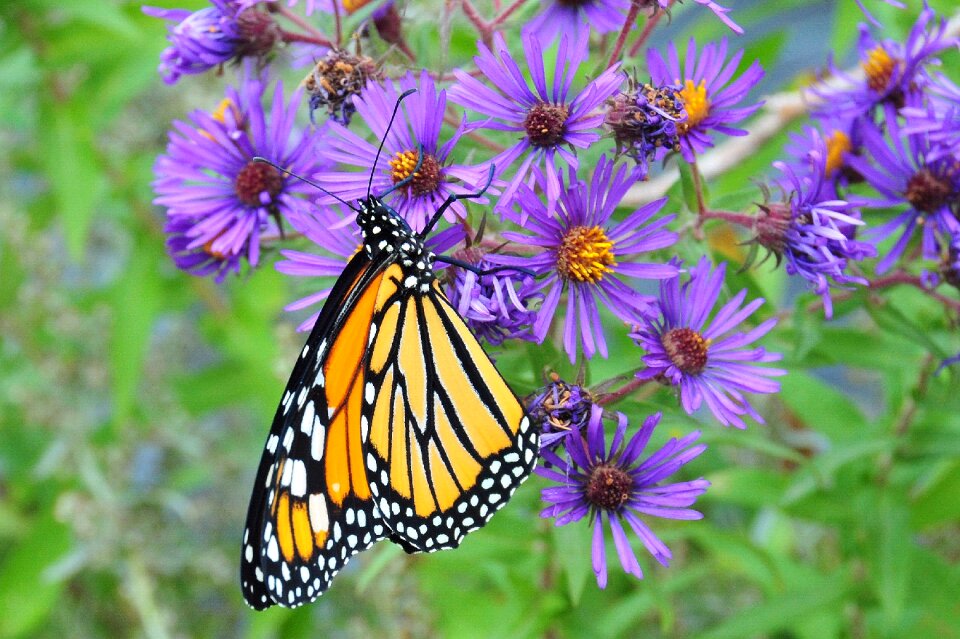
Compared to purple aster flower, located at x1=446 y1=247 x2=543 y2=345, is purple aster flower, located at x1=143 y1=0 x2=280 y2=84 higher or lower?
purple aster flower, located at x1=143 y1=0 x2=280 y2=84

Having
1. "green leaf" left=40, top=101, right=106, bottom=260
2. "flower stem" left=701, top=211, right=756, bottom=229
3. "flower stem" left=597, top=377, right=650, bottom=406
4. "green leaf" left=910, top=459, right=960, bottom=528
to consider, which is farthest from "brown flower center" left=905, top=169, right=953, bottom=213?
"green leaf" left=40, top=101, right=106, bottom=260

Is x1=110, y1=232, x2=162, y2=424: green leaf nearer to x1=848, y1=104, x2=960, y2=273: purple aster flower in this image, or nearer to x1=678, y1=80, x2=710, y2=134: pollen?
x1=678, y1=80, x2=710, y2=134: pollen

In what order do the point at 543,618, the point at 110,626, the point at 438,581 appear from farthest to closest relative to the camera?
the point at 110,626 → the point at 438,581 → the point at 543,618

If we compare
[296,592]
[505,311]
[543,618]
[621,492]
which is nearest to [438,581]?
[543,618]

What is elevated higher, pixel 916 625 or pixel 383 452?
pixel 383 452

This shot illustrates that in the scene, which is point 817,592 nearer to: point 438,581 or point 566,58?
point 438,581

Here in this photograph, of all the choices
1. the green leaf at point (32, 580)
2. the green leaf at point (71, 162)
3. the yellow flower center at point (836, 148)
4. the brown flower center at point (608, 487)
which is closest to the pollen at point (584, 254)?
the brown flower center at point (608, 487)
